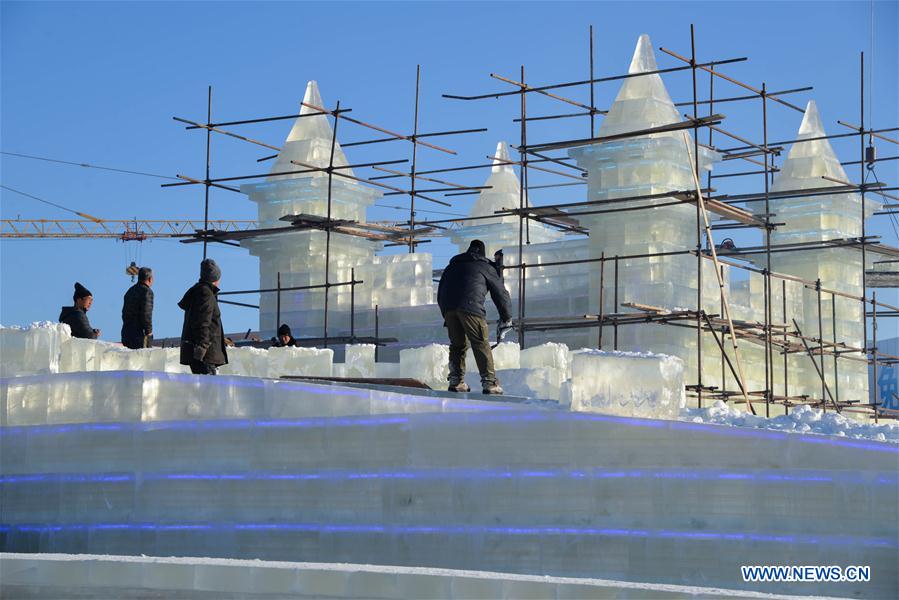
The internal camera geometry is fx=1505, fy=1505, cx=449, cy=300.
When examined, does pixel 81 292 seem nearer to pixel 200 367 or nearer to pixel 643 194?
pixel 200 367

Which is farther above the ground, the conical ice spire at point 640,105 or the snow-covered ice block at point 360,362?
the conical ice spire at point 640,105

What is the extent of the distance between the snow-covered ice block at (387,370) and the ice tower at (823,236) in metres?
14.8

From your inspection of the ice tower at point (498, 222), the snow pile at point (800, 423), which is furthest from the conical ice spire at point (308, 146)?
the snow pile at point (800, 423)

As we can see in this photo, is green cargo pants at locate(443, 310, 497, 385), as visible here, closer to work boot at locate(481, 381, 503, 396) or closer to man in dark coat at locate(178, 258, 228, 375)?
work boot at locate(481, 381, 503, 396)

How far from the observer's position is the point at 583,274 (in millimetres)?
27266

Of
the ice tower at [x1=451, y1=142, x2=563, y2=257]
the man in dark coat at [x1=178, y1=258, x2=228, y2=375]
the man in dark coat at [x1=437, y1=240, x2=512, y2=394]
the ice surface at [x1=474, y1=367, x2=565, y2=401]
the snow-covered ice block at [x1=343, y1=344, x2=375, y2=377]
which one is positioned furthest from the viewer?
the ice tower at [x1=451, y1=142, x2=563, y2=257]

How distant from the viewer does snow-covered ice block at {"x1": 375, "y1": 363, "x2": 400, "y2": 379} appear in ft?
55.5

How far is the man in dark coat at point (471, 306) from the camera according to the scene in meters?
13.1

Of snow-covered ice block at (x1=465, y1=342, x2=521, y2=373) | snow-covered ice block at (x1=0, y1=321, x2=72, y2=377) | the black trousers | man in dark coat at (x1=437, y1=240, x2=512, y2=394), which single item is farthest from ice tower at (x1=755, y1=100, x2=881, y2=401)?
the black trousers

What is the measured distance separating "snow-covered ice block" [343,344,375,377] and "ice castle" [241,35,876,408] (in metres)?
7.52

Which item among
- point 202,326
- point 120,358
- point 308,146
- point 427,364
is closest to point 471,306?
point 202,326

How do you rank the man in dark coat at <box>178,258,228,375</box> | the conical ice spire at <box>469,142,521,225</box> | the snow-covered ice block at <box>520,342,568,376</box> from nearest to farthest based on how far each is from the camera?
the man in dark coat at <box>178,258,228,375</box> → the snow-covered ice block at <box>520,342,568,376</box> → the conical ice spire at <box>469,142,521,225</box>

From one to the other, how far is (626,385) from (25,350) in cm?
578
